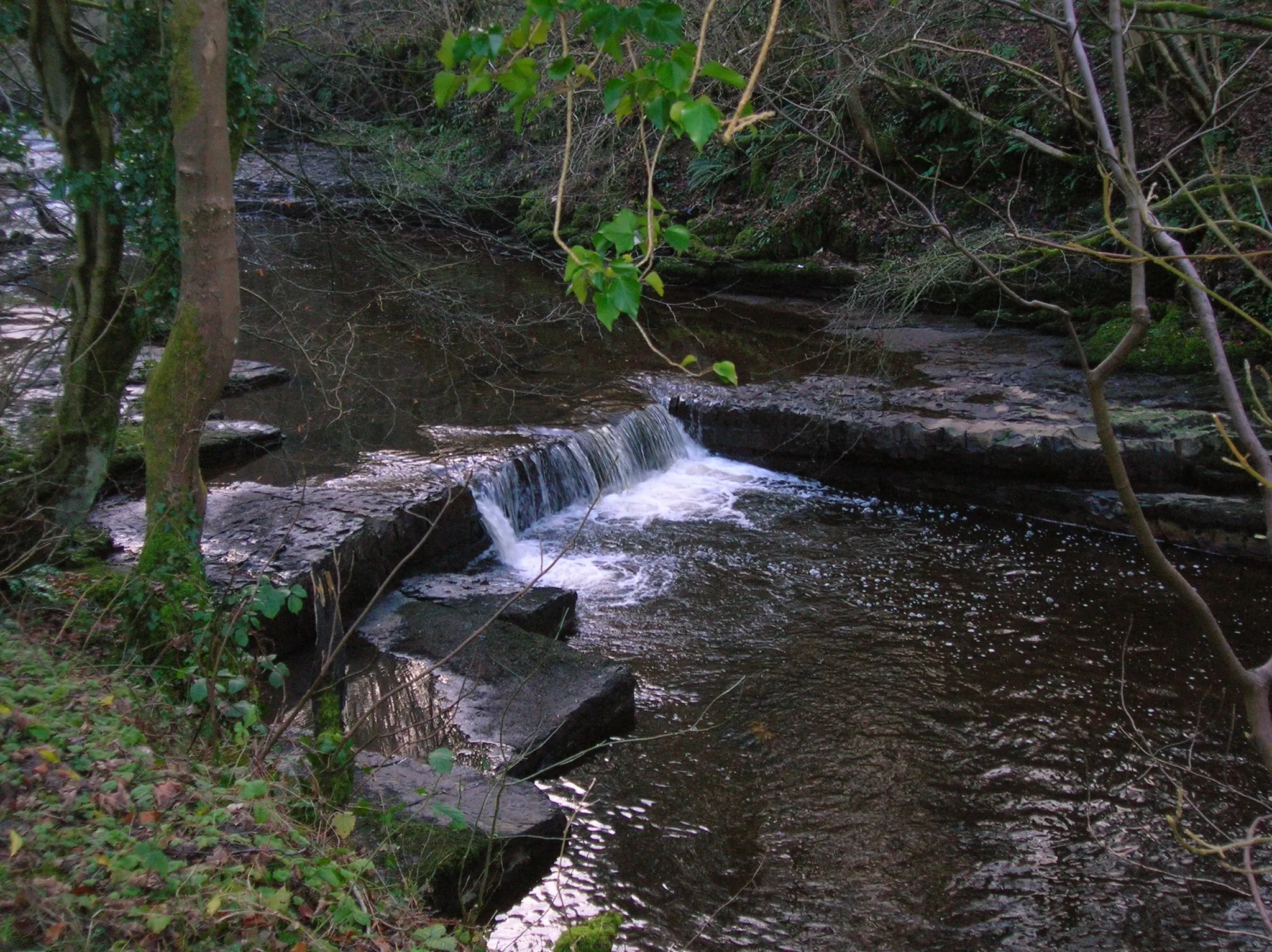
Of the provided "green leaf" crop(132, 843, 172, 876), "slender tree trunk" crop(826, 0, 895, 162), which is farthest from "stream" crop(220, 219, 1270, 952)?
"slender tree trunk" crop(826, 0, 895, 162)

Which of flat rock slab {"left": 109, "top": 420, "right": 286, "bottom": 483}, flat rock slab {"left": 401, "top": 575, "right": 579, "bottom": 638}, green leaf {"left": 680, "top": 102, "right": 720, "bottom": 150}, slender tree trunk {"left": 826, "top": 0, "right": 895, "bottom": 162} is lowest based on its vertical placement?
flat rock slab {"left": 401, "top": 575, "right": 579, "bottom": 638}

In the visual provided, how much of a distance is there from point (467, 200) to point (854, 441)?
450 cm

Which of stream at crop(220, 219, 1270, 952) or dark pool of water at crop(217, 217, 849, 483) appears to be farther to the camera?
dark pool of water at crop(217, 217, 849, 483)

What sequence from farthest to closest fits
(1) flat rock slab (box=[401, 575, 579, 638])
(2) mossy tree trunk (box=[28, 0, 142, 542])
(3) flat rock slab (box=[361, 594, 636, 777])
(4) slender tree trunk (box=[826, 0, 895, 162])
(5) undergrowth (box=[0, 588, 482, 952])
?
1. (4) slender tree trunk (box=[826, 0, 895, 162])
2. (1) flat rock slab (box=[401, 575, 579, 638])
3. (3) flat rock slab (box=[361, 594, 636, 777])
4. (2) mossy tree trunk (box=[28, 0, 142, 542])
5. (5) undergrowth (box=[0, 588, 482, 952])

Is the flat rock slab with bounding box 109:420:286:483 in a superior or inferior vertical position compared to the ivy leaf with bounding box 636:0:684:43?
inferior

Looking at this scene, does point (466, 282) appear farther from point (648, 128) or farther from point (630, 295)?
point (630, 295)

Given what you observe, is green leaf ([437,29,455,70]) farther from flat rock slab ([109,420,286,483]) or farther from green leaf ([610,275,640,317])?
flat rock slab ([109,420,286,483])

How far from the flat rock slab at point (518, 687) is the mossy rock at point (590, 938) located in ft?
4.31

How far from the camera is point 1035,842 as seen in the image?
4.75 m

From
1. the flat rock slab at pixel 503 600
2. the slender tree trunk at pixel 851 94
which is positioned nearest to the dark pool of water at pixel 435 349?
the flat rock slab at pixel 503 600

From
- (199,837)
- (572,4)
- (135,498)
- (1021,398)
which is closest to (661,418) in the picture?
(1021,398)

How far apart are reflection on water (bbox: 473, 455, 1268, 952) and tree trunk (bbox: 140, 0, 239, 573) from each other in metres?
2.48

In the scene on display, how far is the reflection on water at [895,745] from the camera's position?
4.31 metres

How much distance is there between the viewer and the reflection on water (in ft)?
14.1
